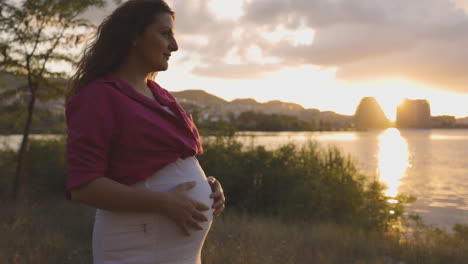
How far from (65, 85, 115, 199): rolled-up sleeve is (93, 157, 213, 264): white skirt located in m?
0.21

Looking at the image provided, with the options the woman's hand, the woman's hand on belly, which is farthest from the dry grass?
the woman's hand on belly

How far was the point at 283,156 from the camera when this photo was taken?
1106 centimetres

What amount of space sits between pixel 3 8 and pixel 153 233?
30.9ft

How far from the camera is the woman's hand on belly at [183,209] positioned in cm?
151

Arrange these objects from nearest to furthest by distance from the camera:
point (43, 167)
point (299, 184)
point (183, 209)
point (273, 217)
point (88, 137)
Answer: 1. point (88, 137)
2. point (183, 209)
3. point (273, 217)
4. point (299, 184)
5. point (43, 167)

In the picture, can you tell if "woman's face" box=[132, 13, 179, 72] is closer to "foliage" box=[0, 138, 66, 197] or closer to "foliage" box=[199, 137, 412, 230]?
"foliage" box=[199, 137, 412, 230]

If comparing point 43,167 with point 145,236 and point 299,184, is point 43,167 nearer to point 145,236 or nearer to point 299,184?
point 299,184

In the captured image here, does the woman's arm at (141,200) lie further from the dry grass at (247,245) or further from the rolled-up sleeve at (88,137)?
the dry grass at (247,245)

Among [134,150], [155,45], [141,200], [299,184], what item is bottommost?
[299,184]

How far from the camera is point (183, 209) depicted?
1.55 metres

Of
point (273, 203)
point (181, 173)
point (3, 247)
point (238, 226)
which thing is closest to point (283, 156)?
point (273, 203)

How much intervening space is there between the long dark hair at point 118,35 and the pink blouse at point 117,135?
9cm

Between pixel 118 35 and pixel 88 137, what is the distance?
53 cm

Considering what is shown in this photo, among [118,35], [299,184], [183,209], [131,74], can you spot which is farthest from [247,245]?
[299,184]
